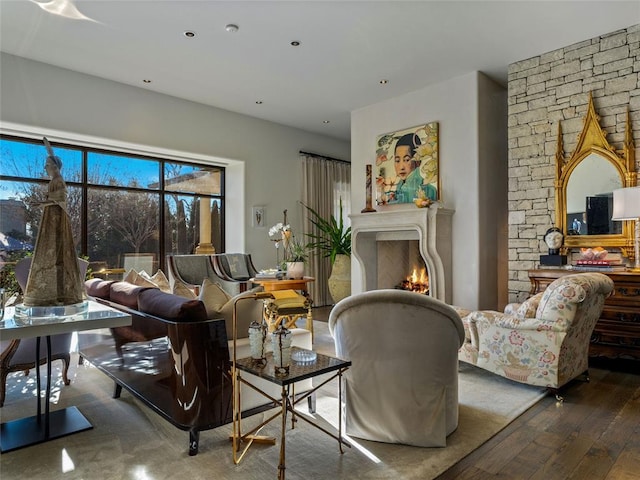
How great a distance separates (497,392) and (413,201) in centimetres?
298

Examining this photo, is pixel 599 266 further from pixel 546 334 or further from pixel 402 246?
pixel 402 246

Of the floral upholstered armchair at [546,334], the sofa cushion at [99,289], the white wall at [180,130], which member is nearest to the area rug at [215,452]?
the floral upholstered armchair at [546,334]

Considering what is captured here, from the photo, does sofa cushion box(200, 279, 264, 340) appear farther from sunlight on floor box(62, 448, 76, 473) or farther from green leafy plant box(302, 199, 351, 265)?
green leafy plant box(302, 199, 351, 265)

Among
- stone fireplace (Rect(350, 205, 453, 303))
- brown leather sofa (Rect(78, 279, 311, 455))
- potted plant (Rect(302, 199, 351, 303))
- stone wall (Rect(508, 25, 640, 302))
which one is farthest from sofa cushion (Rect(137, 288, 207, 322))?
potted plant (Rect(302, 199, 351, 303))

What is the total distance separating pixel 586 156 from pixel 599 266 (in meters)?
1.15

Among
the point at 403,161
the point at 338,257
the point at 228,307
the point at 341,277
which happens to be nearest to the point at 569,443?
the point at 228,307

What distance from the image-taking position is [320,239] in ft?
25.8

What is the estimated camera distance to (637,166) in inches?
160

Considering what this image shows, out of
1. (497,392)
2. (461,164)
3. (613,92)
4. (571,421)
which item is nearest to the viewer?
(571,421)

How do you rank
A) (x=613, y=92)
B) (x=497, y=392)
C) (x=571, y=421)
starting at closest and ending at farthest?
(x=571, y=421) → (x=497, y=392) → (x=613, y=92)

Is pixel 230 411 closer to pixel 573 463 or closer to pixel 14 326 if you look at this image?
pixel 14 326

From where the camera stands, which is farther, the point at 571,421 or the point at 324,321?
the point at 324,321

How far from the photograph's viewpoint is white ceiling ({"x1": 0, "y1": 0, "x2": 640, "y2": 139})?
3744 millimetres

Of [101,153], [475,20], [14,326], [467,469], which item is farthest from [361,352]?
[101,153]
